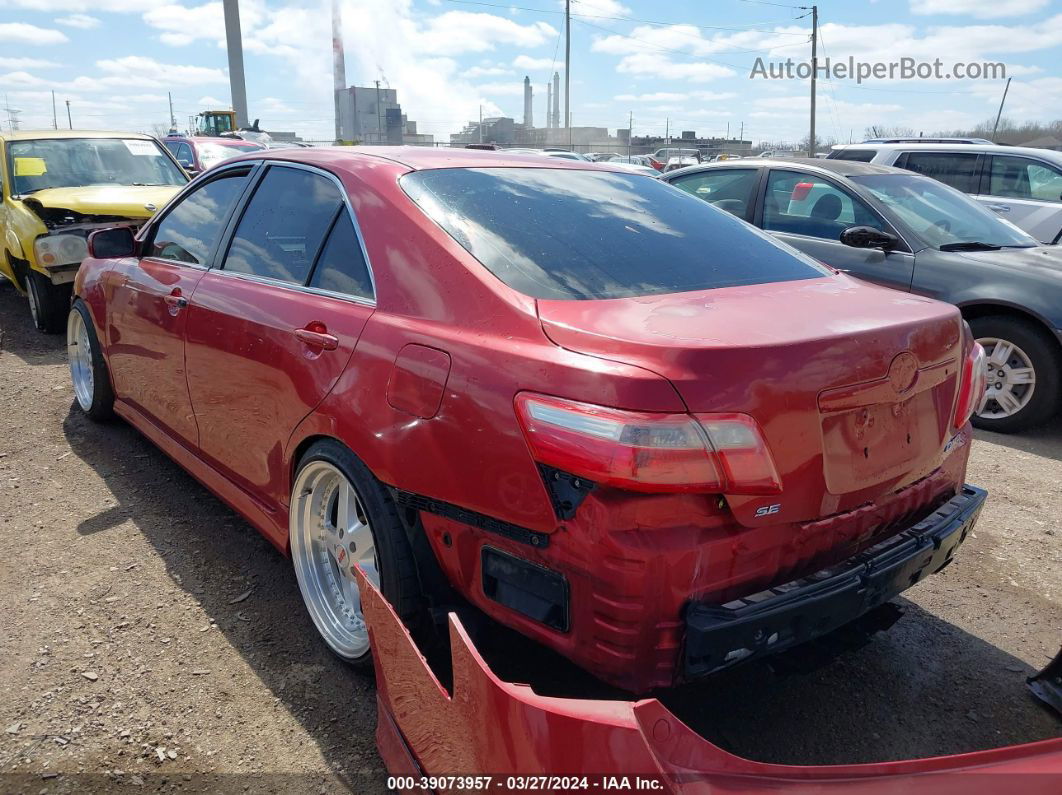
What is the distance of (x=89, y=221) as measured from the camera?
22.4 ft

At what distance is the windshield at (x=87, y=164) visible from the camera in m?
7.50

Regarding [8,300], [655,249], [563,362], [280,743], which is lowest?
[280,743]

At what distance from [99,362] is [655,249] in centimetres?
344

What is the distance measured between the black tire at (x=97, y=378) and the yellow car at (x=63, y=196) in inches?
84.6

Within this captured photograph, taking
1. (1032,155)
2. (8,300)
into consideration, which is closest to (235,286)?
(8,300)

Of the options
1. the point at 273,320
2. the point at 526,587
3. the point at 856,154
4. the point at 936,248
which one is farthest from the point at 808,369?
the point at 856,154

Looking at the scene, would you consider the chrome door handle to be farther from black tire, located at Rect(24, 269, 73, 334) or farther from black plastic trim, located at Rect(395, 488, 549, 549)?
black tire, located at Rect(24, 269, 73, 334)

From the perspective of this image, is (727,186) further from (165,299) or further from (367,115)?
(367,115)

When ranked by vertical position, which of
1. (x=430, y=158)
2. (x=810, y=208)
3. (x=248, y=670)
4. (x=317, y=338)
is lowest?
(x=248, y=670)

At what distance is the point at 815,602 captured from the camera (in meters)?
1.80

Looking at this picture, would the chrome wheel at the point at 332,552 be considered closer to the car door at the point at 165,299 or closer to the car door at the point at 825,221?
the car door at the point at 165,299

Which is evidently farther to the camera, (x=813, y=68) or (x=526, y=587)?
(x=813, y=68)

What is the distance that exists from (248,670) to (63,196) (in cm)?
613

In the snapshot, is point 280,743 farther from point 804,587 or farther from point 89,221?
point 89,221
